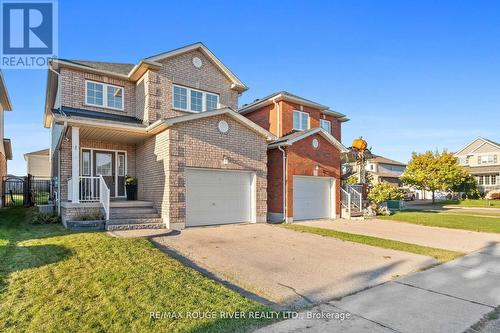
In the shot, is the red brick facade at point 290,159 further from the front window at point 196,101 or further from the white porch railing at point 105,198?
the white porch railing at point 105,198

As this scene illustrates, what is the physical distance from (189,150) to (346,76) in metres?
11.2

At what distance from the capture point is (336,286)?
5.41 m

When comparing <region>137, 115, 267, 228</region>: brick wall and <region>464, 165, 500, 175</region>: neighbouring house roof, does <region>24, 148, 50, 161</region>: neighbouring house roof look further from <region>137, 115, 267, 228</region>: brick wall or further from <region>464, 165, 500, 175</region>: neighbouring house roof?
<region>464, 165, 500, 175</region>: neighbouring house roof

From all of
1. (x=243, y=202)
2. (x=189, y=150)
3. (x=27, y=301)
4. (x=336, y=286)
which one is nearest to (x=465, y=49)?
(x=243, y=202)

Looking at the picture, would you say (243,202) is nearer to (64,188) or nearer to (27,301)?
(64,188)

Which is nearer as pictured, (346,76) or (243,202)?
(243,202)

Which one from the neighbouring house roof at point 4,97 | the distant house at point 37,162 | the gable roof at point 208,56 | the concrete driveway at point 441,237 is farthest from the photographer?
the distant house at point 37,162

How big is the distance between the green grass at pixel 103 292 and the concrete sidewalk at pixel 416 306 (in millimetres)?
966

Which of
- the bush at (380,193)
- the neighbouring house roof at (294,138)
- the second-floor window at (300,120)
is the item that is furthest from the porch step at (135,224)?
the bush at (380,193)

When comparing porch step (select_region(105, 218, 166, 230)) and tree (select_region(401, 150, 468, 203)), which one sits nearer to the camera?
porch step (select_region(105, 218, 166, 230))

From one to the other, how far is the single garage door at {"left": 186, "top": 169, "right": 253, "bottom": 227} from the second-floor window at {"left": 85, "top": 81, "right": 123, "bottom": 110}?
20.1 ft

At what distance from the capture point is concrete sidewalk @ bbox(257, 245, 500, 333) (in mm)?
3795

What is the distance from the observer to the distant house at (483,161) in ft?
134

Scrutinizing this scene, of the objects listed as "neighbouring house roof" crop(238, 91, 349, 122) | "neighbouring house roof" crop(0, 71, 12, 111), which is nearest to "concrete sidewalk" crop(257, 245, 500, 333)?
"neighbouring house roof" crop(238, 91, 349, 122)
